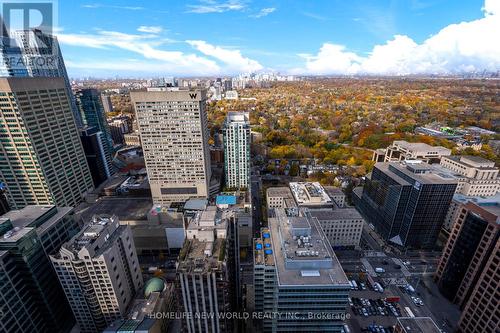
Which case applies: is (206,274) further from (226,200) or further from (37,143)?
(37,143)

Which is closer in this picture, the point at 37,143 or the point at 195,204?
the point at 37,143

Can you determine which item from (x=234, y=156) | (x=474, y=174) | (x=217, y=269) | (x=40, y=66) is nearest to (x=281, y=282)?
(x=217, y=269)

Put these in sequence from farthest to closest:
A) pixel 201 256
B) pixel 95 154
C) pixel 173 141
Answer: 1. pixel 95 154
2. pixel 173 141
3. pixel 201 256

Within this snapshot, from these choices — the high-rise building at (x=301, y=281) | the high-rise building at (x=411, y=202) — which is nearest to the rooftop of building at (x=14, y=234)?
the high-rise building at (x=301, y=281)

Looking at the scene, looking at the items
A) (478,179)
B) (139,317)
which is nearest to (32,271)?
(139,317)

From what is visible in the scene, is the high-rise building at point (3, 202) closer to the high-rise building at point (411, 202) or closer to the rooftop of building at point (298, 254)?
the rooftop of building at point (298, 254)

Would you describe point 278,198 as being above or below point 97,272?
below

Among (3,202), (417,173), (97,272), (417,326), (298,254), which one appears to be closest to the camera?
(298,254)
